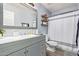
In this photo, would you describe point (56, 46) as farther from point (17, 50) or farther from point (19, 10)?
point (19, 10)

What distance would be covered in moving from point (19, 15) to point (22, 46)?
738 mm

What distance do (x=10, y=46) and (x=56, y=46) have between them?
3.11 ft

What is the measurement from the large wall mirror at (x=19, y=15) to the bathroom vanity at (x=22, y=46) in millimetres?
371

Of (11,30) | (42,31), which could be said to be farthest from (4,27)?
(42,31)

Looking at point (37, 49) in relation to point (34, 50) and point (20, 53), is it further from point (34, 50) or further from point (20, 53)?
point (20, 53)

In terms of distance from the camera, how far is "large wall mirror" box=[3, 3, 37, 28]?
1460 mm

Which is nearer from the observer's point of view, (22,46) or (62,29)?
(22,46)

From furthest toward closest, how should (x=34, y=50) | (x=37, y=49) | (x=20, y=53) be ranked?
(x=37, y=49) → (x=34, y=50) → (x=20, y=53)

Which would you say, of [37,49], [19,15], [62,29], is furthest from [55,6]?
[37,49]

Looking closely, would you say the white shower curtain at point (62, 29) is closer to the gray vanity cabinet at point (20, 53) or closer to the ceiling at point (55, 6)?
the ceiling at point (55, 6)

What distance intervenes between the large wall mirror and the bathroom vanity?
371 mm

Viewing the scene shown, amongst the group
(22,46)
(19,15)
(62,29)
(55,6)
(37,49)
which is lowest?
(37,49)

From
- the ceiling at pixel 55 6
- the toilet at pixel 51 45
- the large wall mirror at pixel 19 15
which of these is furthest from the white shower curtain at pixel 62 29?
the large wall mirror at pixel 19 15

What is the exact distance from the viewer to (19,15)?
66.5 inches
